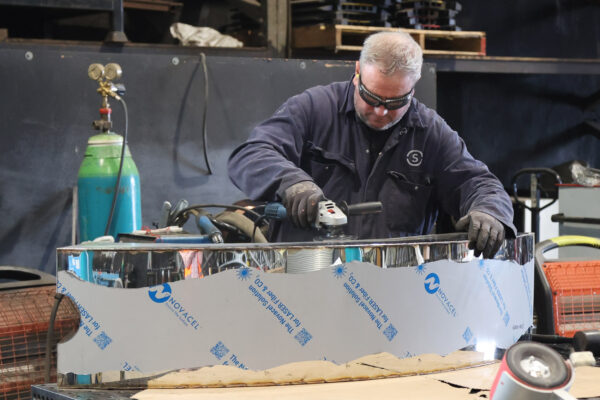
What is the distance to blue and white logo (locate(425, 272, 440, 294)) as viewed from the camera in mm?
1972

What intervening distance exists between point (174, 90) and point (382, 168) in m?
1.60

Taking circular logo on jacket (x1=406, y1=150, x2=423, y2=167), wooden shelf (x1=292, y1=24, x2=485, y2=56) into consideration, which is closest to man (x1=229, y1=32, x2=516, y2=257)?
circular logo on jacket (x1=406, y1=150, x2=423, y2=167)

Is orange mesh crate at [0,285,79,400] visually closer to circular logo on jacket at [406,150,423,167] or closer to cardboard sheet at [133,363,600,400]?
cardboard sheet at [133,363,600,400]

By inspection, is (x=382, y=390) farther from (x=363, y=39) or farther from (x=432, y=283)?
(x=363, y=39)

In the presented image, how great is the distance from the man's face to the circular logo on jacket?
6.3 inches

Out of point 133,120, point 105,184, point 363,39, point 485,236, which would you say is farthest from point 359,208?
point 363,39

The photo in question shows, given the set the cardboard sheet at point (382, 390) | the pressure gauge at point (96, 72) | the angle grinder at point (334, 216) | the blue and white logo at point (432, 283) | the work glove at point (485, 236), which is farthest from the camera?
the pressure gauge at point (96, 72)

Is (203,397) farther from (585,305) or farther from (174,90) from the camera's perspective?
(174,90)

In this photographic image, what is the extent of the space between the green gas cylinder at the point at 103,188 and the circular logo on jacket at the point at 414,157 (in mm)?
1377

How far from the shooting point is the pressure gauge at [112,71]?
3.84 metres

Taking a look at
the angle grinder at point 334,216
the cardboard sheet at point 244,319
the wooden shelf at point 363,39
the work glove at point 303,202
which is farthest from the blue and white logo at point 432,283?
the wooden shelf at point 363,39

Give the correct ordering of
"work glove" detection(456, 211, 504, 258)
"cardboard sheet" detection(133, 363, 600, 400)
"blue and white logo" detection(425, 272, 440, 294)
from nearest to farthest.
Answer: "cardboard sheet" detection(133, 363, 600, 400) → "blue and white logo" detection(425, 272, 440, 294) → "work glove" detection(456, 211, 504, 258)

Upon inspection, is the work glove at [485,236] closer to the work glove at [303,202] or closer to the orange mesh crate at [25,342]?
the work glove at [303,202]

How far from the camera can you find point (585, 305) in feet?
8.79
